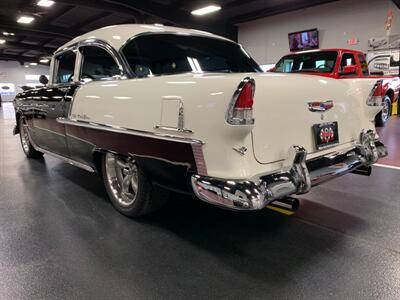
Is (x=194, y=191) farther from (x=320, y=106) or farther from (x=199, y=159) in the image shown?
(x=320, y=106)

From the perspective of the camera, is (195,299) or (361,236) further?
(361,236)

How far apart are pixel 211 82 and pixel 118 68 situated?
1.11 metres

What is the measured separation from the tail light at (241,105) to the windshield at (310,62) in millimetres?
6071

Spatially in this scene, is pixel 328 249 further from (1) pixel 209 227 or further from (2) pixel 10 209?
(2) pixel 10 209

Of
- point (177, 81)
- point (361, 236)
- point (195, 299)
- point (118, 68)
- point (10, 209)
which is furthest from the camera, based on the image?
point (10, 209)

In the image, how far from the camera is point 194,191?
191cm

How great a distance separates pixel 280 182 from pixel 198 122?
59 centimetres

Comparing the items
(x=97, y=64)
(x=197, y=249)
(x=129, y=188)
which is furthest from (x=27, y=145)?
(x=197, y=249)

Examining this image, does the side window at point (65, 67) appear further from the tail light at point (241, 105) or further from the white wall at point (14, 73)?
the white wall at point (14, 73)

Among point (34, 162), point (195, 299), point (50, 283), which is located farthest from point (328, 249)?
point (34, 162)

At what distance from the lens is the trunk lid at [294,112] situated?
1.91 meters

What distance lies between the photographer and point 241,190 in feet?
5.65

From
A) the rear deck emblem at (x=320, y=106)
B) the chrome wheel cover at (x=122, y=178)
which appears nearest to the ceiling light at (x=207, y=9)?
the chrome wheel cover at (x=122, y=178)

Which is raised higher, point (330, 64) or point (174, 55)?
point (330, 64)
